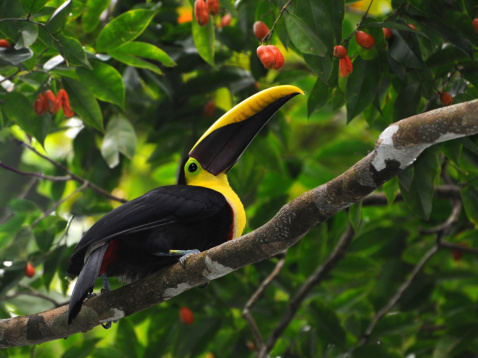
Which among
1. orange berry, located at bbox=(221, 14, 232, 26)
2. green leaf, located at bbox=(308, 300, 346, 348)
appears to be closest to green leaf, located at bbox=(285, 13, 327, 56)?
orange berry, located at bbox=(221, 14, 232, 26)

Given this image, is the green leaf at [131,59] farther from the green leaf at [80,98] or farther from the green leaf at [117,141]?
the green leaf at [117,141]

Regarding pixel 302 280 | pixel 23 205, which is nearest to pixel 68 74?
pixel 23 205

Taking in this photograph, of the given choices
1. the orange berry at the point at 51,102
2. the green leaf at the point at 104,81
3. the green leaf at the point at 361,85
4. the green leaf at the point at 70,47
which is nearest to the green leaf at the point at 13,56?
the green leaf at the point at 70,47

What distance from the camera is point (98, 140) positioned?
462 cm

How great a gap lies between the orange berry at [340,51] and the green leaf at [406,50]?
0.79 ft

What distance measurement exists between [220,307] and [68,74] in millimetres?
1794

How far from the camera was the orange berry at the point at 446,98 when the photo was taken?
2775 millimetres

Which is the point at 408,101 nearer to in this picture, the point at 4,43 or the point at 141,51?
the point at 141,51

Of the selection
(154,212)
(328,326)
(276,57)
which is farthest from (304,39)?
(328,326)

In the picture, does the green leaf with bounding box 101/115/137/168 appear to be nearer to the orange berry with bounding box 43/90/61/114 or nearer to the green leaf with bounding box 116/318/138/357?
the orange berry with bounding box 43/90/61/114

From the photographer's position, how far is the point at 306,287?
13.1ft

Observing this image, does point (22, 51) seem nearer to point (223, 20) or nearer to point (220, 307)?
point (223, 20)

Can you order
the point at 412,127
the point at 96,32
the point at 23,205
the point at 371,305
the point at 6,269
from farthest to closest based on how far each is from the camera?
the point at 371,305
the point at 96,32
the point at 23,205
the point at 6,269
the point at 412,127

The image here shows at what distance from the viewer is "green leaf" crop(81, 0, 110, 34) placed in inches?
139
